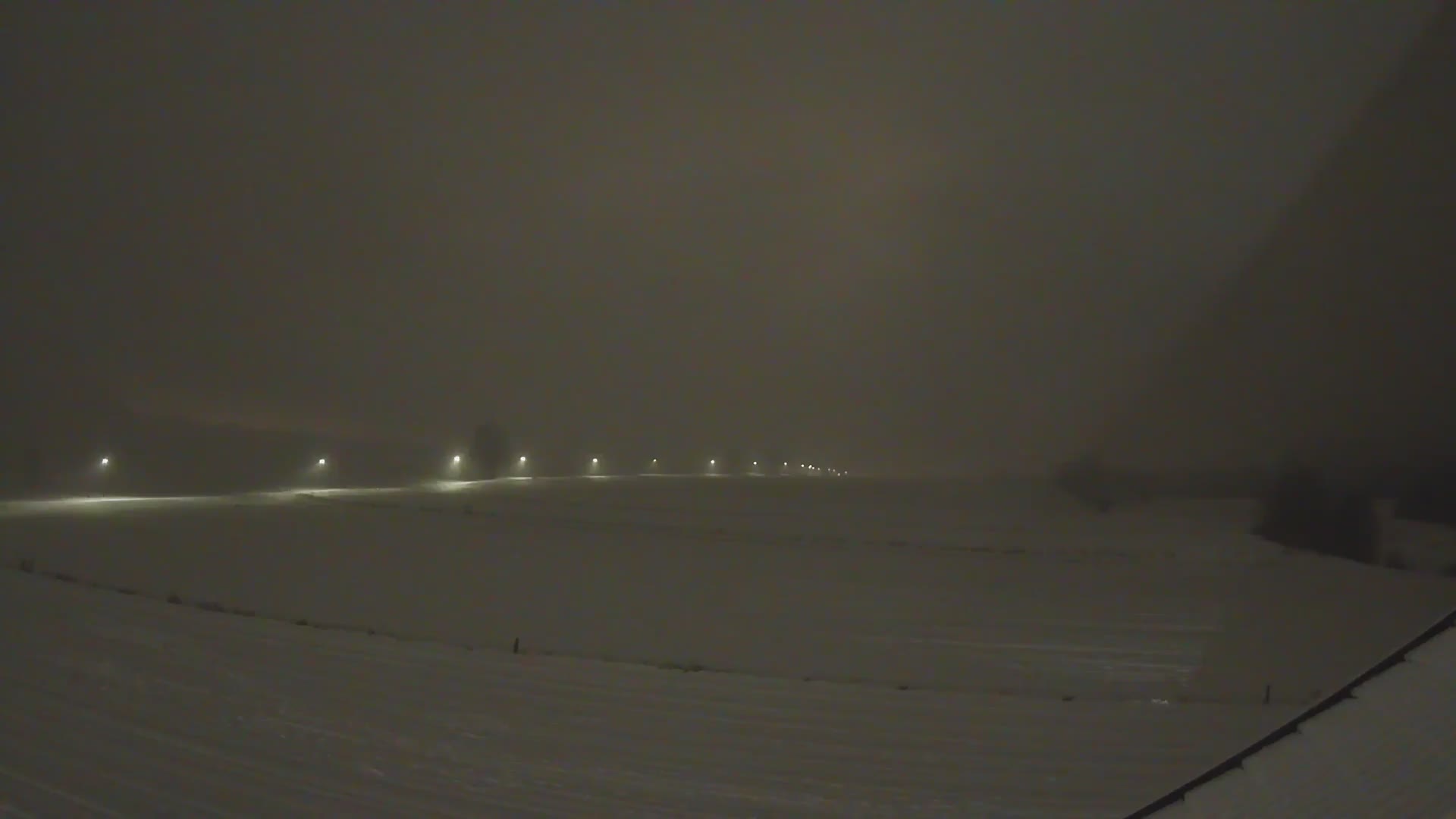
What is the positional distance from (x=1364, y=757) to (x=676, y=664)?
4319mm

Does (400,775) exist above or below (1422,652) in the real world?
below

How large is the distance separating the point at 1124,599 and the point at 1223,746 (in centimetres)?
332

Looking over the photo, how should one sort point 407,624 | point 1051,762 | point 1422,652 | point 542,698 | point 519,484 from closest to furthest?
point 1422,652 → point 1051,762 → point 542,698 → point 407,624 → point 519,484

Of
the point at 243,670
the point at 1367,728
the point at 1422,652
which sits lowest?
the point at 243,670

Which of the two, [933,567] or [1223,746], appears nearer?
[1223,746]

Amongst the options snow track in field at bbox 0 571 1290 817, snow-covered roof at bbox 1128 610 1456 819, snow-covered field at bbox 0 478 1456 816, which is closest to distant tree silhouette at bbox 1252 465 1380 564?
snow-covered field at bbox 0 478 1456 816

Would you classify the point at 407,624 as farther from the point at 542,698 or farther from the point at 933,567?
the point at 933,567

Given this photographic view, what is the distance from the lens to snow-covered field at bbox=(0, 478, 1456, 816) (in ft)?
13.2

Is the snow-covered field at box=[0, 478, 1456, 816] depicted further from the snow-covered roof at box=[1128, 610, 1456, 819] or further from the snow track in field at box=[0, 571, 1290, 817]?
the snow-covered roof at box=[1128, 610, 1456, 819]

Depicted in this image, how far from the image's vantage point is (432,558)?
9.31 m

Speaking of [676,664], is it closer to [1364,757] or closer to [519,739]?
[519,739]

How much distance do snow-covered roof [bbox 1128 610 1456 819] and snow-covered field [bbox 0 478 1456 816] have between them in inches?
62.5

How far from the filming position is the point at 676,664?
579 cm

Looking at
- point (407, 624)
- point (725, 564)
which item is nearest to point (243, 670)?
point (407, 624)
